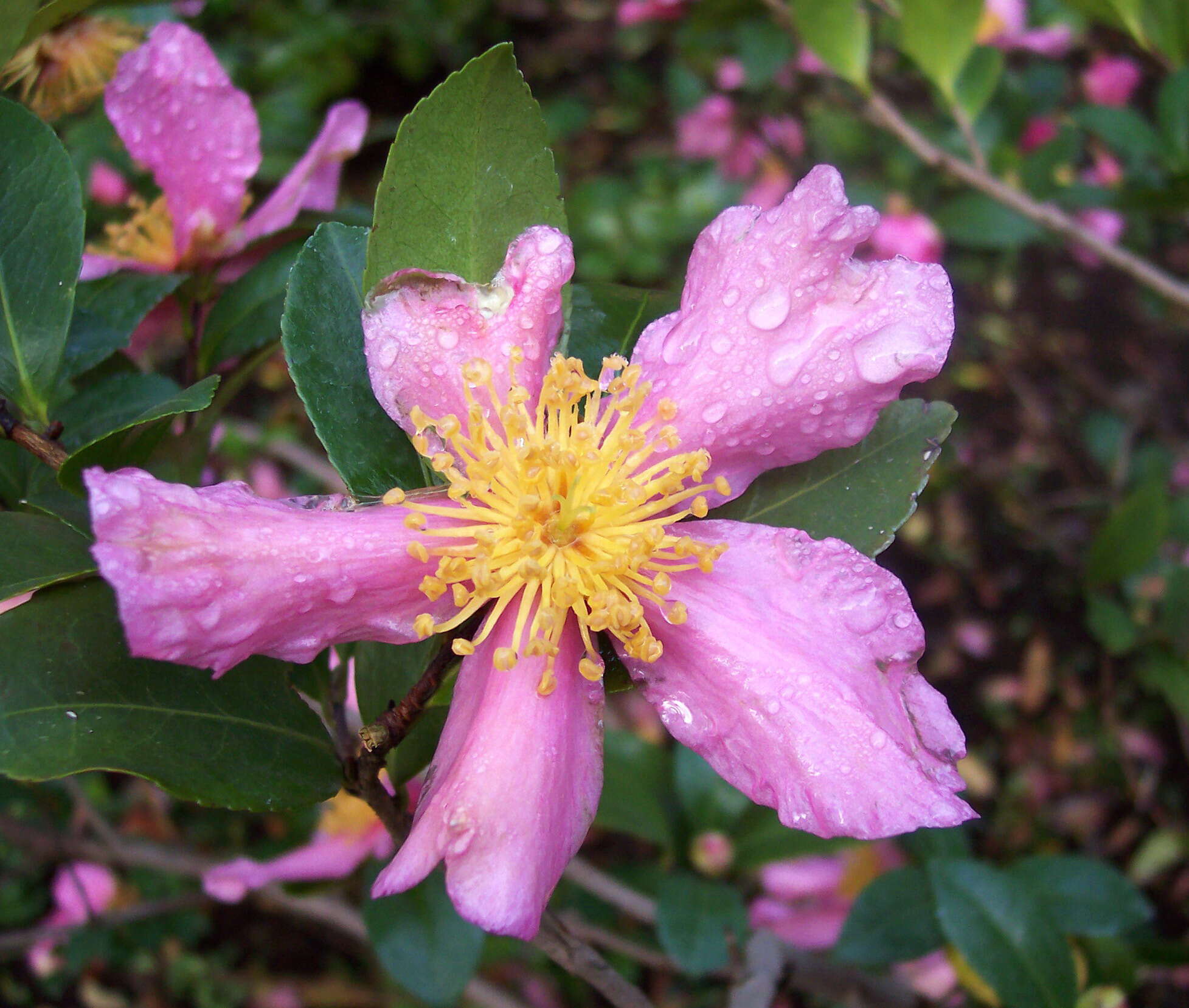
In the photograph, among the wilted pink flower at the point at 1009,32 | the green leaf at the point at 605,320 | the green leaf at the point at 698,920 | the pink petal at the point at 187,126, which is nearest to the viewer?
the green leaf at the point at 605,320

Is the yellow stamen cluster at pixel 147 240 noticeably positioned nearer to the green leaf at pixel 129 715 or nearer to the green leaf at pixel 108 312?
the green leaf at pixel 108 312

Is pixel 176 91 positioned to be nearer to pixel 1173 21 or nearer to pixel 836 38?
pixel 836 38

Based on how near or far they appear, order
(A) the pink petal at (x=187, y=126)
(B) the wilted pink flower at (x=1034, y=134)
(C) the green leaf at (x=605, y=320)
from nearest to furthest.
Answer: (C) the green leaf at (x=605, y=320)
(A) the pink petal at (x=187, y=126)
(B) the wilted pink flower at (x=1034, y=134)

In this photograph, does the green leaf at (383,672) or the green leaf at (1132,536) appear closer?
the green leaf at (383,672)

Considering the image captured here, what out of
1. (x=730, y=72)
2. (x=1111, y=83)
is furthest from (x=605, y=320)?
(x=1111, y=83)

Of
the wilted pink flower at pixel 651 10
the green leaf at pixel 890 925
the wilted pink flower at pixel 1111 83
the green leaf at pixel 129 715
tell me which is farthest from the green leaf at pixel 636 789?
the wilted pink flower at pixel 1111 83
